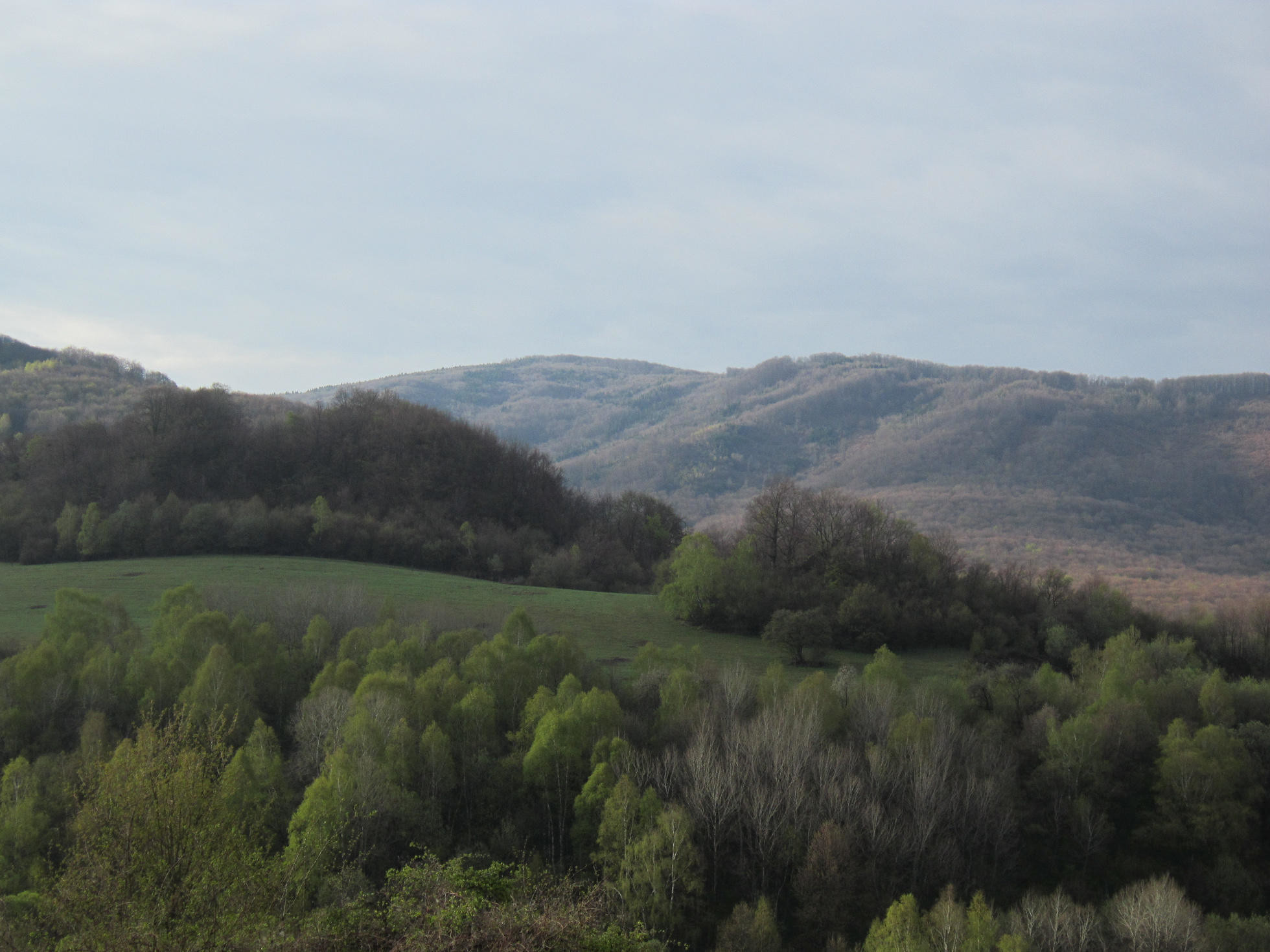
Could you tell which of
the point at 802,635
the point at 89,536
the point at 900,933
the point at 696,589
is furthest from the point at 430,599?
the point at 900,933

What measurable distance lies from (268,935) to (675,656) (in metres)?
37.9

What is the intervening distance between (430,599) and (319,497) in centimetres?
2553

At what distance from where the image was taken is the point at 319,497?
3255 inches

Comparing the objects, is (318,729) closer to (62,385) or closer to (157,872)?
(157,872)

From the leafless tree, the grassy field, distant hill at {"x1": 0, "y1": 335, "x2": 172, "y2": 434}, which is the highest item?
distant hill at {"x1": 0, "y1": 335, "x2": 172, "y2": 434}

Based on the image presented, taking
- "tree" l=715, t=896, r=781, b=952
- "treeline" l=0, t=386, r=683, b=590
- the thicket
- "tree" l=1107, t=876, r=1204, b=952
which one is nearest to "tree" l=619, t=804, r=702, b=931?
"tree" l=715, t=896, r=781, b=952

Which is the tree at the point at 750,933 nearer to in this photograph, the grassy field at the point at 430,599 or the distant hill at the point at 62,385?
the grassy field at the point at 430,599

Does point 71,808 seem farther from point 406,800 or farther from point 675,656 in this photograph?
point 675,656

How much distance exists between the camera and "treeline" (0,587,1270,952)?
33594 millimetres

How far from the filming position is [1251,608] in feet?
231

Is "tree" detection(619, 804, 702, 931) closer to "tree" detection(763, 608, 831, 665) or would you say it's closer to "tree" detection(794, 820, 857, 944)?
"tree" detection(794, 820, 857, 944)

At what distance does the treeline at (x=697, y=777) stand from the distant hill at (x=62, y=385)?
200 feet

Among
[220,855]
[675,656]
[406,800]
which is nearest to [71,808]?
[406,800]

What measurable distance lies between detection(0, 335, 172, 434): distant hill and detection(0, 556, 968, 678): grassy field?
34.5m
